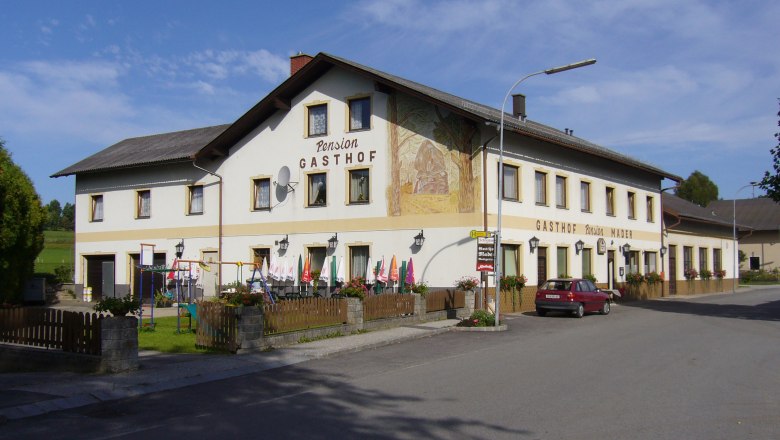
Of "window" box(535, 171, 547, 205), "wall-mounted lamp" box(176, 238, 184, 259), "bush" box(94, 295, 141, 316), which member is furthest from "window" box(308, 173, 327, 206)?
"bush" box(94, 295, 141, 316)

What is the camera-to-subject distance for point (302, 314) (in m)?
17.7

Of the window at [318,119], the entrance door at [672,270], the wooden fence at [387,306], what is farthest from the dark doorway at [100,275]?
the entrance door at [672,270]

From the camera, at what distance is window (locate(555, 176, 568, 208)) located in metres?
30.4

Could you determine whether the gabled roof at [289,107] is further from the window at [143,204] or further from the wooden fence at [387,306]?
the wooden fence at [387,306]

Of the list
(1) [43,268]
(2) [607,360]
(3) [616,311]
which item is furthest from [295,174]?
(1) [43,268]

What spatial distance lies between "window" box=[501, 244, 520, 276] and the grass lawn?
12.0 metres

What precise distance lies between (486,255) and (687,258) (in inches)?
1067

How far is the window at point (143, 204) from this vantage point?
34500 millimetres

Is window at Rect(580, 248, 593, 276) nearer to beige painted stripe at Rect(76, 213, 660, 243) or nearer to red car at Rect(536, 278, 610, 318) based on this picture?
beige painted stripe at Rect(76, 213, 660, 243)

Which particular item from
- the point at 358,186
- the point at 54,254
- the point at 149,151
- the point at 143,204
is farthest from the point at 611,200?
the point at 54,254

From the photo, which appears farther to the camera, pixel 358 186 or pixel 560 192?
pixel 560 192

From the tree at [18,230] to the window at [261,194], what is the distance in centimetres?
836

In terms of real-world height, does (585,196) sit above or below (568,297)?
above

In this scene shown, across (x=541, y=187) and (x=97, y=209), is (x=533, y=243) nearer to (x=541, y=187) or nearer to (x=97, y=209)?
(x=541, y=187)
